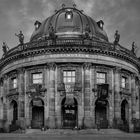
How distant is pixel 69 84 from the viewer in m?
44.6

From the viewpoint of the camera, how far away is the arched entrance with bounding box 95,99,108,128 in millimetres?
45250

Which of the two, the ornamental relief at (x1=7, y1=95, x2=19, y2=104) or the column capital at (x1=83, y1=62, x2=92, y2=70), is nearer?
the column capital at (x1=83, y1=62, x2=92, y2=70)

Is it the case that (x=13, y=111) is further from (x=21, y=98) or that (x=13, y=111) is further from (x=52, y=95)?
(x=52, y=95)

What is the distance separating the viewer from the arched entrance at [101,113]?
45250mm

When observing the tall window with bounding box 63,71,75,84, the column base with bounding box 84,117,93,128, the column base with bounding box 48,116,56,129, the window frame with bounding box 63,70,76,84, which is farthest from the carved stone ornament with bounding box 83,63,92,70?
the column base with bounding box 48,116,56,129

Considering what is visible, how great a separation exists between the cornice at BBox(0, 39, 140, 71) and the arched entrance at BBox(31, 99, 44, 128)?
22.6 ft

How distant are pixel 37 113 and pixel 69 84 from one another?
6636mm

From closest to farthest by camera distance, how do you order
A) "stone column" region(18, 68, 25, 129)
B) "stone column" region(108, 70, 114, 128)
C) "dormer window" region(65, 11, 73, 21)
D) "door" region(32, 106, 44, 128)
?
"stone column" region(18, 68, 25, 129) → "stone column" region(108, 70, 114, 128) → "door" region(32, 106, 44, 128) → "dormer window" region(65, 11, 73, 21)

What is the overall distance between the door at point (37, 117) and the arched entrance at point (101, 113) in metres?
7.85

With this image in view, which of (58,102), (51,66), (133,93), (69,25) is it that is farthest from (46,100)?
(69,25)

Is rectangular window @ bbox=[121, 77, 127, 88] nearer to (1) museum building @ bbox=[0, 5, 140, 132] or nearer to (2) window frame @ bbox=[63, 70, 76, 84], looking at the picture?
(1) museum building @ bbox=[0, 5, 140, 132]

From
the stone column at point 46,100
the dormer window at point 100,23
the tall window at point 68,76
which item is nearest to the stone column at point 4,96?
the stone column at point 46,100

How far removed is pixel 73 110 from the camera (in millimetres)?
45031

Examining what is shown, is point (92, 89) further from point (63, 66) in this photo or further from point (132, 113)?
point (132, 113)
